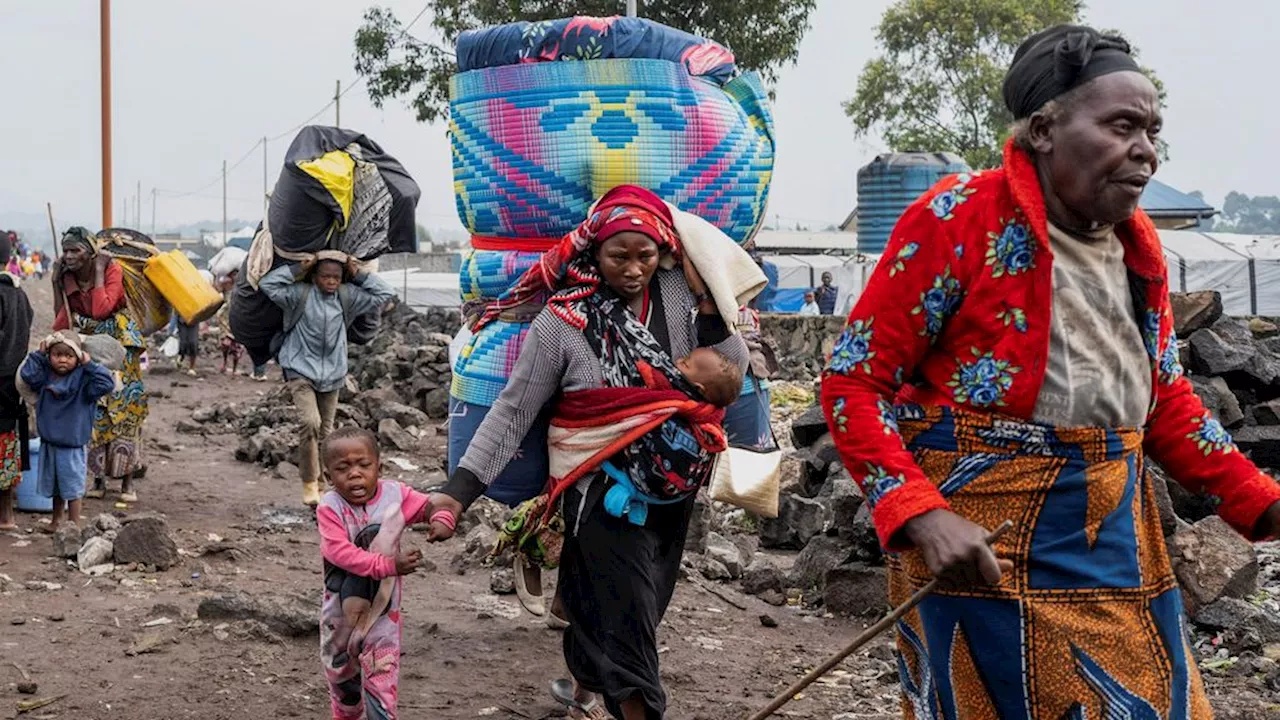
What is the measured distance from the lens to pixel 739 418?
15.9ft

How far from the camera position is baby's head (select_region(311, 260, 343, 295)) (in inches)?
340

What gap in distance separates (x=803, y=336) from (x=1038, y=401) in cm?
1787

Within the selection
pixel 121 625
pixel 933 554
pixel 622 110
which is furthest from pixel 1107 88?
pixel 121 625

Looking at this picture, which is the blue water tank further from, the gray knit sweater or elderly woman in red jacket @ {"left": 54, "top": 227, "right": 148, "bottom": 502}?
the gray knit sweater

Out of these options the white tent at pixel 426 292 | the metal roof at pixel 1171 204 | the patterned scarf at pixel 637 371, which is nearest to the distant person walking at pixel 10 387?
the patterned scarf at pixel 637 371

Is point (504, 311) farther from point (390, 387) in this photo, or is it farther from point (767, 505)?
point (390, 387)

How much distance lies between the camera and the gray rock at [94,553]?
290 inches

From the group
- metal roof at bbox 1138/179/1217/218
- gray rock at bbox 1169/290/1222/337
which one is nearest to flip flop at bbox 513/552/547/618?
gray rock at bbox 1169/290/1222/337

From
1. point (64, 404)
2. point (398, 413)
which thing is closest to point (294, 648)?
point (64, 404)

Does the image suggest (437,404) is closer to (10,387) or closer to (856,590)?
→ (10,387)

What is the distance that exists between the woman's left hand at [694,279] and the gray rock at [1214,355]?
6.16 m

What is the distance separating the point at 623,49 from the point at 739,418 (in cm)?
131

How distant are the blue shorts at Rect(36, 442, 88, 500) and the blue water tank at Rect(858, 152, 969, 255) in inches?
952

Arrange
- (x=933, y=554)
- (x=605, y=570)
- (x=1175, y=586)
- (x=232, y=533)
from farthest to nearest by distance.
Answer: (x=232, y=533)
(x=605, y=570)
(x=1175, y=586)
(x=933, y=554)
